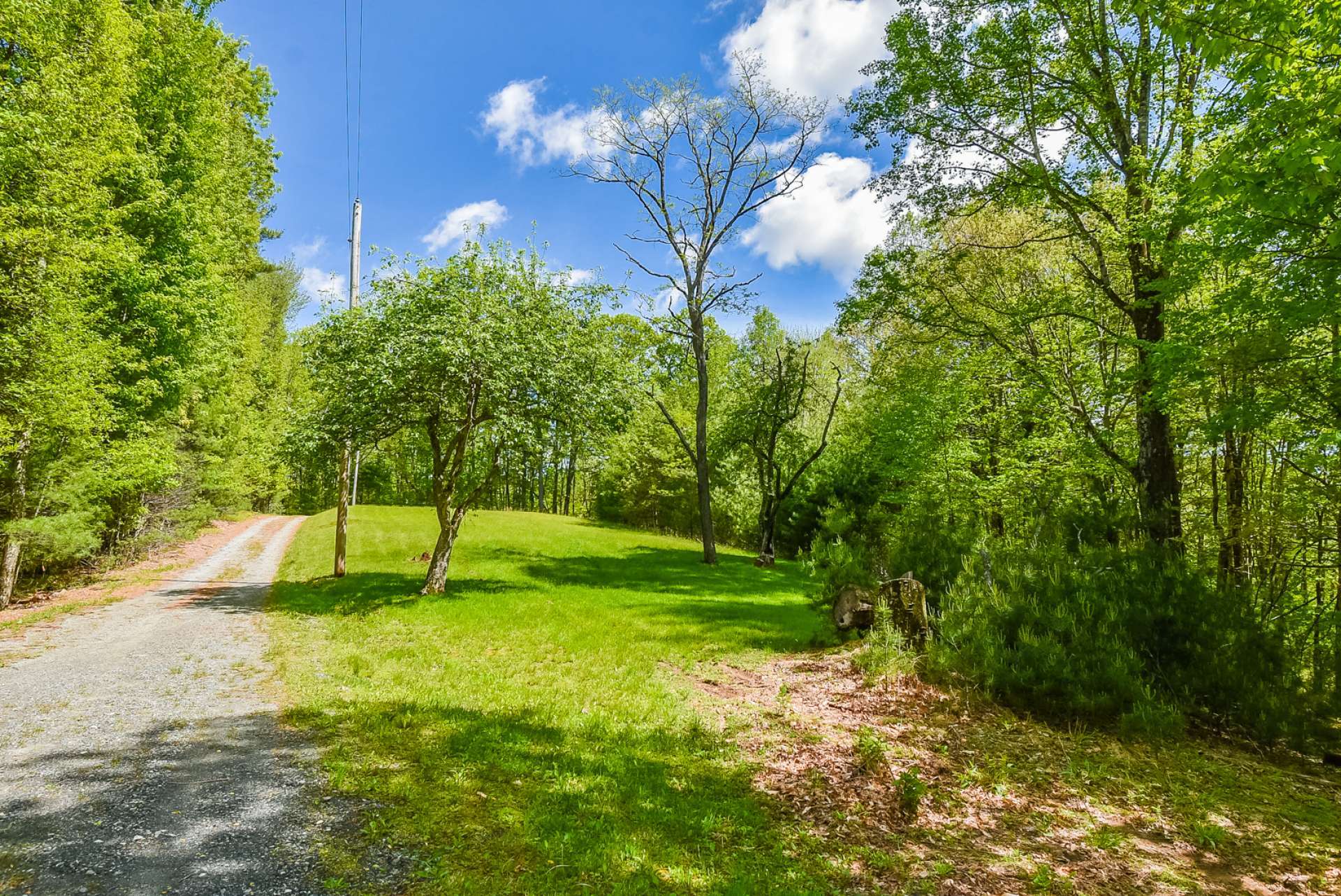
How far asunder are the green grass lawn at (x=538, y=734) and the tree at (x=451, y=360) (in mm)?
3914

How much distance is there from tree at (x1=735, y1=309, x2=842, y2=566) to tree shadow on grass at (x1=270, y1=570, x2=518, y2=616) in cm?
1198

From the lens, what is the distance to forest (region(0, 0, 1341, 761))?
657 cm

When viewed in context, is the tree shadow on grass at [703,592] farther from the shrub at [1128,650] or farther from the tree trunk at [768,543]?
the shrub at [1128,650]

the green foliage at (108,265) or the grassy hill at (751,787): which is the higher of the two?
the green foliage at (108,265)

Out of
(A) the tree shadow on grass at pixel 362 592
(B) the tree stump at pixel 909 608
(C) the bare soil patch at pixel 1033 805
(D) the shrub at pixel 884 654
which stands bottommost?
(A) the tree shadow on grass at pixel 362 592

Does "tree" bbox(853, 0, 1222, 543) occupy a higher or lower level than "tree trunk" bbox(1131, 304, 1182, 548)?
higher

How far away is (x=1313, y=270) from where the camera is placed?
21.1ft

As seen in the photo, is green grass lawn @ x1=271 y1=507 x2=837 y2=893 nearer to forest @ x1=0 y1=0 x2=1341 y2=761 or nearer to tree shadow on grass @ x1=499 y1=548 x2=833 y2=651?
tree shadow on grass @ x1=499 y1=548 x2=833 y2=651

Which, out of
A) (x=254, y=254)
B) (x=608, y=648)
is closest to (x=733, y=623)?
(x=608, y=648)

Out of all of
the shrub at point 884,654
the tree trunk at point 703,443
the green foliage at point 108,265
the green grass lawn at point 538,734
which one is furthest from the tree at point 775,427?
the green foliage at point 108,265

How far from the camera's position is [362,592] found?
15664 mm

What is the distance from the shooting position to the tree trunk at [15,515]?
13516 millimetres

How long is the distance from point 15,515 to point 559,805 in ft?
55.8

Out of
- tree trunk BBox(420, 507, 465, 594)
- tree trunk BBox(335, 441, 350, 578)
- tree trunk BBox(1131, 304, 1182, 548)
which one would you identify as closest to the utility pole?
tree trunk BBox(335, 441, 350, 578)
